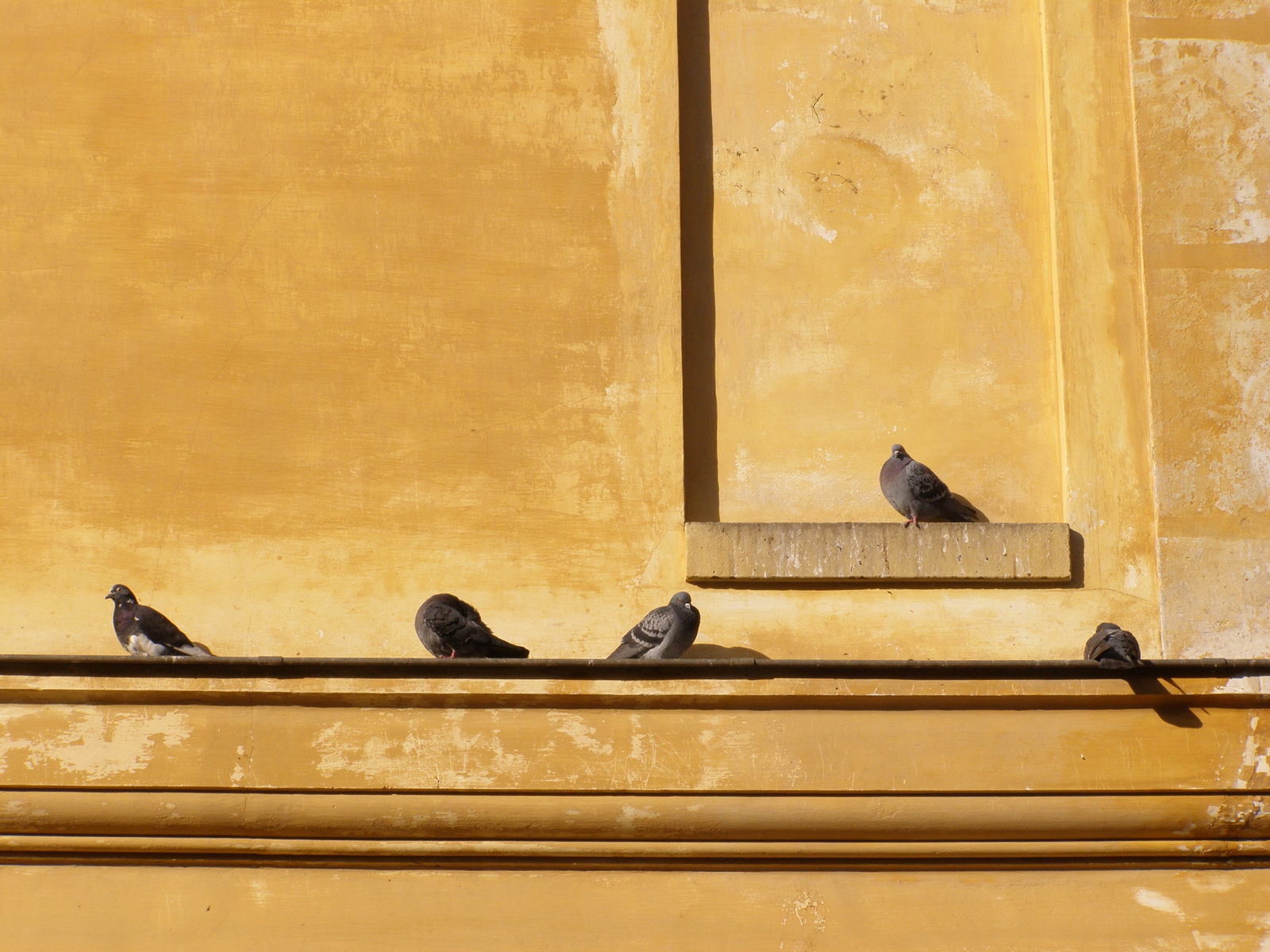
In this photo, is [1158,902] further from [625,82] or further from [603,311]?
[625,82]

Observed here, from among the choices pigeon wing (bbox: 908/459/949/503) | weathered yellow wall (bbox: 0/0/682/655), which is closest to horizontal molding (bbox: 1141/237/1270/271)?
pigeon wing (bbox: 908/459/949/503)

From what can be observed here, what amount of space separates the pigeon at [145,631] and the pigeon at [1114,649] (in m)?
3.23

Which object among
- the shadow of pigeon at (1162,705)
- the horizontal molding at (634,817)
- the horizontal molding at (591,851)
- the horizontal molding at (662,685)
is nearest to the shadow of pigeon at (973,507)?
the horizontal molding at (662,685)

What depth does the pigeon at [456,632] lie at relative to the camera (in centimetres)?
623

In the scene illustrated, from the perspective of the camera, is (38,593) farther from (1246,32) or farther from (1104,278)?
(1246,32)

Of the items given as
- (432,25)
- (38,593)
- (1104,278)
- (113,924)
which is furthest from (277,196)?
(1104,278)

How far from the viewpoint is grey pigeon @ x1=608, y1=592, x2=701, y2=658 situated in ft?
20.6

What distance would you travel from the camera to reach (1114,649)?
19.9ft

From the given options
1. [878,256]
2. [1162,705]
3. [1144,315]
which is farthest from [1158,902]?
[878,256]

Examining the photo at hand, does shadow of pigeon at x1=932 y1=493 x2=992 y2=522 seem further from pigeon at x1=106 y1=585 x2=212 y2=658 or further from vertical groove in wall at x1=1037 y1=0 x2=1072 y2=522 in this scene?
pigeon at x1=106 y1=585 x2=212 y2=658

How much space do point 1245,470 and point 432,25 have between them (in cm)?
379

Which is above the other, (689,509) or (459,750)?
(689,509)

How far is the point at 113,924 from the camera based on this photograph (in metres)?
5.81

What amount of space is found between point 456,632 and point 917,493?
1.84m
